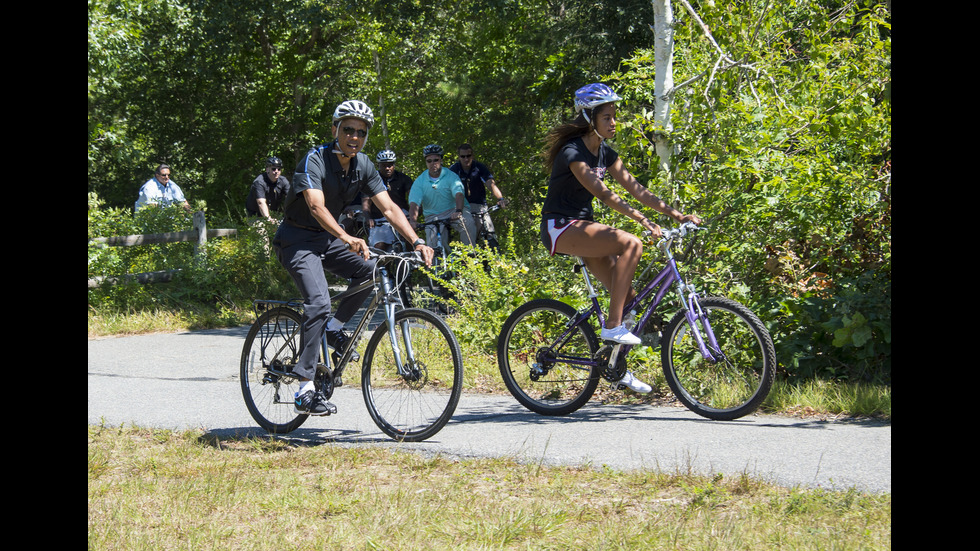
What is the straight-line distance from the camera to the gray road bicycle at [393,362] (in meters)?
5.98

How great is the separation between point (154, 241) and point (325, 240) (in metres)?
9.45

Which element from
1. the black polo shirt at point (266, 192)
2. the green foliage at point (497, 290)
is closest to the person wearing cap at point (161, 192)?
the black polo shirt at point (266, 192)

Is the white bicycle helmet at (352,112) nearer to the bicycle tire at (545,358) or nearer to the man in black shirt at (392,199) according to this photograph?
the bicycle tire at (545,358)

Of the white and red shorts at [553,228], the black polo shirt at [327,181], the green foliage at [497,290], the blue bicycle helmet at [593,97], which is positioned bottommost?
the green foliage at [497,290]

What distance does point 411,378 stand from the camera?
5.98m

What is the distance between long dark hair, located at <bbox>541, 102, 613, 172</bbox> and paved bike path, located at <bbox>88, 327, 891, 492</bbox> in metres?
1.78

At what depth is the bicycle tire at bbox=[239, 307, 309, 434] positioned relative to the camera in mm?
6484

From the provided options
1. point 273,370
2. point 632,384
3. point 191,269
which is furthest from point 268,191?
point 632,384

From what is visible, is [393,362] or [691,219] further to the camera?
[691,219]

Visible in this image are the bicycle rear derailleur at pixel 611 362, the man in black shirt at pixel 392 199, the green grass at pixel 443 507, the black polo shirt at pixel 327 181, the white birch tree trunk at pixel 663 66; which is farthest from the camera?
the man in black shirt at pixel 392 199

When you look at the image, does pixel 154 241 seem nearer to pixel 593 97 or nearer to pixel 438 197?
pixel 438 197

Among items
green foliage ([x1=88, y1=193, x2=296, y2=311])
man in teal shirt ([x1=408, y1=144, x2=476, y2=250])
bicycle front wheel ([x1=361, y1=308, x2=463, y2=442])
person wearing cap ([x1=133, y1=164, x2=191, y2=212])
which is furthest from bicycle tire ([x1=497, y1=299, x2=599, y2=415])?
person wearing cap ([x1=133, y1=164, x2=191, y2=212])
